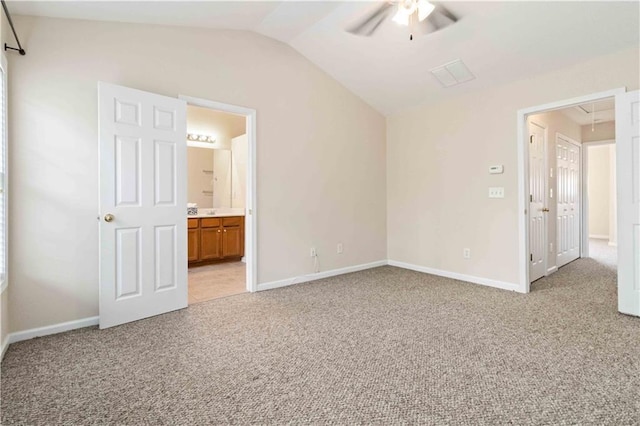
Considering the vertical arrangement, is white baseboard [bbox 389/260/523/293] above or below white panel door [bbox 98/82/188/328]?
below

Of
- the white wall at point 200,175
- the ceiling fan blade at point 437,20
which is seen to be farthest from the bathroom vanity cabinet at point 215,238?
the ceiling fan blade at point 437,20

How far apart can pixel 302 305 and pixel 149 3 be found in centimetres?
299

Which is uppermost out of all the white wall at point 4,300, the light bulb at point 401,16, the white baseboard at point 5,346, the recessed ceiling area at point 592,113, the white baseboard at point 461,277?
the recessed ceiling area at point 592,113

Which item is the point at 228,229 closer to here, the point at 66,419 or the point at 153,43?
the point at 153,43

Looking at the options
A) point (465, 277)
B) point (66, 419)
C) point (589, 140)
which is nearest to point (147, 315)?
point (66, 419)

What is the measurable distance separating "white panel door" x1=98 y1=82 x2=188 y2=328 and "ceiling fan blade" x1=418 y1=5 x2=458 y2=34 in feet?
7.61

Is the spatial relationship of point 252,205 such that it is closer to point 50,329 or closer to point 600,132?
point 50,329

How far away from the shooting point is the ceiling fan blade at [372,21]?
265 centimetres

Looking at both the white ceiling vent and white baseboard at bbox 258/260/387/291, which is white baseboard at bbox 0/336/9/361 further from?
the white ceiling vent

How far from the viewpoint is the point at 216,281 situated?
4320mm

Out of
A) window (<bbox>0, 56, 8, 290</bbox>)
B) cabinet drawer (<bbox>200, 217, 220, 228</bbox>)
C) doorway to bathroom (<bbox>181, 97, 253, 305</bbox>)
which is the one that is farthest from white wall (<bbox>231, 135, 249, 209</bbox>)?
window (<bbox>0, 56, 8, 290</bbox>)

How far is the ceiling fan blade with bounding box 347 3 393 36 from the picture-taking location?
8.68 ft

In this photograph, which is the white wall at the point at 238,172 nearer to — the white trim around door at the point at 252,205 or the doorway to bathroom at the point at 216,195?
the doorway to bathroom at the point at 216,195

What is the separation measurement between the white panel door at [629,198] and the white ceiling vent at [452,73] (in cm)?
145
